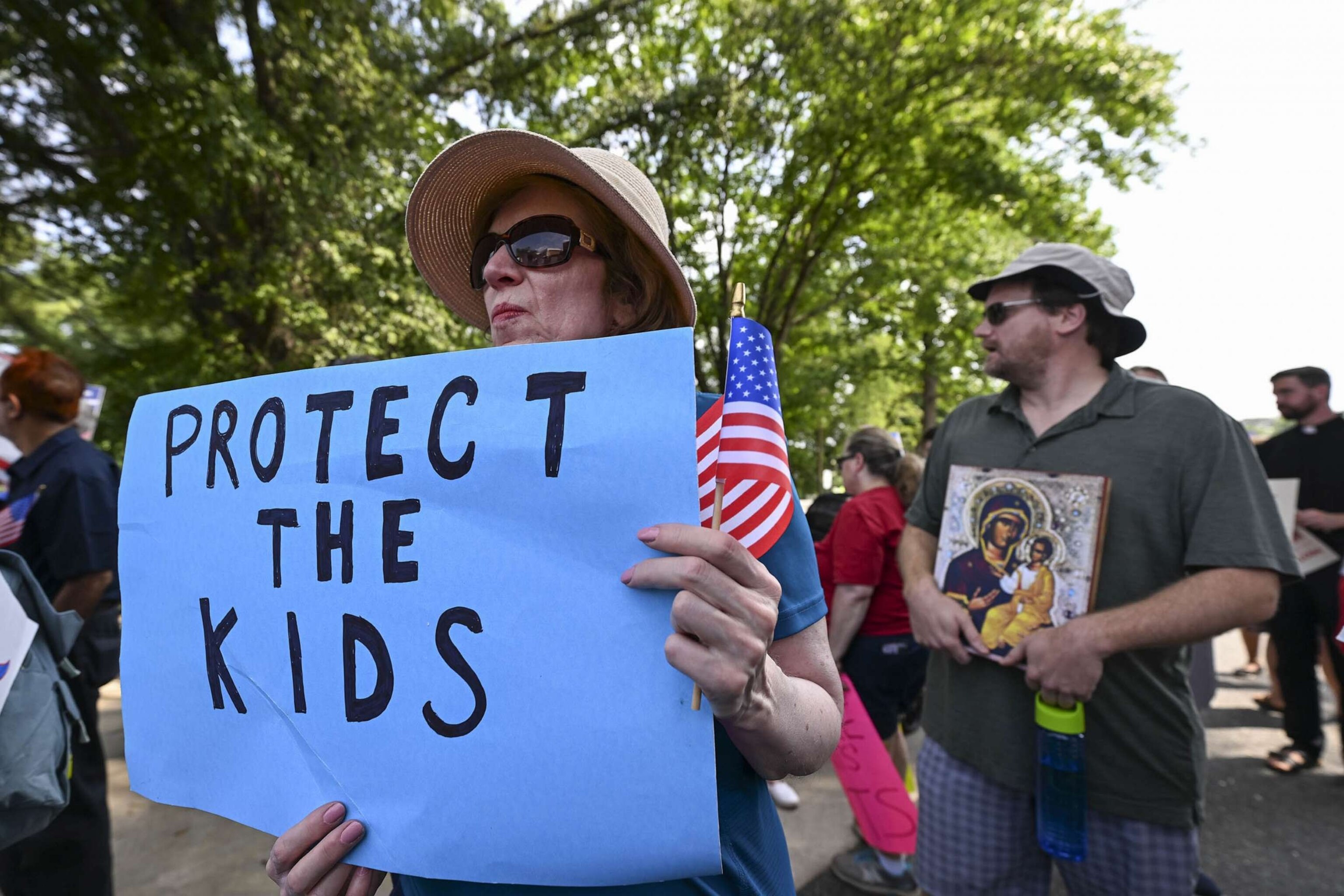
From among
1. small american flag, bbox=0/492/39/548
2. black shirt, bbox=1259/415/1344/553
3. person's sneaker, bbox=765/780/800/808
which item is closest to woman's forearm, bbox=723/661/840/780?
small american flag, bbox=0/492/39/548

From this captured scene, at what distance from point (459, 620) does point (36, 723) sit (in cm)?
154

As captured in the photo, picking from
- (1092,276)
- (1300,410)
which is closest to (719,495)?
(1092,276)

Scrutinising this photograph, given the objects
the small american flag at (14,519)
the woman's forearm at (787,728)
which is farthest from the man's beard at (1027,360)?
the small american flag at (14,519)

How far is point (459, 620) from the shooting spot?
35.9 inches

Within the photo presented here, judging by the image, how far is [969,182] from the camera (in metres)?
9.48

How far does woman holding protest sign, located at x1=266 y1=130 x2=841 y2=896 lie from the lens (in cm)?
81

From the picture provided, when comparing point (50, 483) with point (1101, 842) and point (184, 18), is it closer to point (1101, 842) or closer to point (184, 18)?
point (1101, 842)

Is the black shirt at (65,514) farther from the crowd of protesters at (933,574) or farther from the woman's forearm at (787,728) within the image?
the woman's forearm at (787,728)

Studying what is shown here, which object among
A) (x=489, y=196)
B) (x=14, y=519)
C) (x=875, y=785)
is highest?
(x=489, y=196)

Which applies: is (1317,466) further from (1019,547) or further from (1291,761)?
(1019,547)

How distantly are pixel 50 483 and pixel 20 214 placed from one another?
7.67 metres

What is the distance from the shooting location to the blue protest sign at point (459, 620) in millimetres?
855

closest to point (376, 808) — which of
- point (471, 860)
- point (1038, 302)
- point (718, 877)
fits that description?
point (471, 860)

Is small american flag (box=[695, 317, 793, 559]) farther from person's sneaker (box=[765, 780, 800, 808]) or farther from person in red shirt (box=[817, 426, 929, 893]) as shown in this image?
person's sneaker (box=[765, 780, 800, 808])
